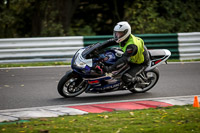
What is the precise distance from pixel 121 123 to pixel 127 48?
2.47m

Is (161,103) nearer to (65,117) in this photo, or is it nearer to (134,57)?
(134,57)

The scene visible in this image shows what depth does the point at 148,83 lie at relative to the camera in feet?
29.7

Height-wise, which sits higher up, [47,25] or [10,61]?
[47,25]

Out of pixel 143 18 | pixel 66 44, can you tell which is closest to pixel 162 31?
pixel 143 18

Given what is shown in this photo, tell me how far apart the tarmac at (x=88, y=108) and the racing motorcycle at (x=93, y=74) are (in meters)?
0.47

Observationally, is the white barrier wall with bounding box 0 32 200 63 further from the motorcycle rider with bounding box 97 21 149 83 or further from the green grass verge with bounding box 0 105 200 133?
the green grass verge with bounding box 0 105 200 133

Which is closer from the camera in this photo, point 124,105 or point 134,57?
point 124,105

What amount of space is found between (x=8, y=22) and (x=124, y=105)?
1357 cm

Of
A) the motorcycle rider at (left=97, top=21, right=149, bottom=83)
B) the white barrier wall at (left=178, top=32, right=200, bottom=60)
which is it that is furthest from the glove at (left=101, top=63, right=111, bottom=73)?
the white barrier wall at (left=178, top=32, right=200, bottom=60)

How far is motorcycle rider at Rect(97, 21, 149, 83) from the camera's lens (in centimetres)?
809

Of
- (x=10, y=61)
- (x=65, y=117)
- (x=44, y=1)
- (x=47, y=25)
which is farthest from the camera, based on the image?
(x=44, y=1)

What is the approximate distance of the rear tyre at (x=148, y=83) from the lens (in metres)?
9.00

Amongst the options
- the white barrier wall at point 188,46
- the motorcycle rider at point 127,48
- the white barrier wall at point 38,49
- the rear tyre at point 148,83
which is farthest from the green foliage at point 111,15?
the motorcycle rider at point 127,48

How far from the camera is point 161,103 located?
7.94m
